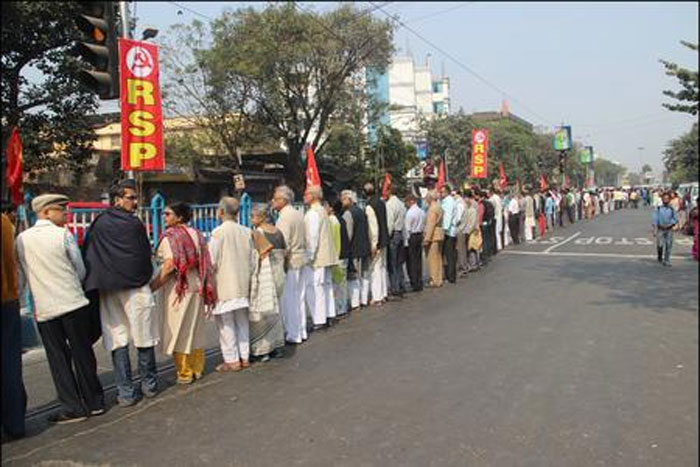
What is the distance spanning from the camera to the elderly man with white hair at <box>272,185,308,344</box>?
22.8 feet

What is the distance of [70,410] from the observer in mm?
4797

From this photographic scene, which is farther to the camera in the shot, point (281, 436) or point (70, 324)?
point (70, 324)

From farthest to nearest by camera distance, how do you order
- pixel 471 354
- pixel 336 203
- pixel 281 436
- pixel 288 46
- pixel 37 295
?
pixel 288 46
pixel 336 203
pixel 471 354
pixel 37 295
pixel 281 436

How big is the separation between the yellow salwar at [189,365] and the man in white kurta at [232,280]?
0.31 m

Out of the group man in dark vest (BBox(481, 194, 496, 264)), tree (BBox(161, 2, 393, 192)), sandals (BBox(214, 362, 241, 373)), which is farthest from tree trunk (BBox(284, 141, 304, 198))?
sandals (BBox(214, 362, 241, 373))

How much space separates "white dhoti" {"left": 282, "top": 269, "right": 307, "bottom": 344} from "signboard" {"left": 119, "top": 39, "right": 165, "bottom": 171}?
2154mm

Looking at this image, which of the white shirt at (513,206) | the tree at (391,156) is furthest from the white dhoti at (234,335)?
the tree at (391,156)

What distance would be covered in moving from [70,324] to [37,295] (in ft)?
1.08

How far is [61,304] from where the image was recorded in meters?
4.67

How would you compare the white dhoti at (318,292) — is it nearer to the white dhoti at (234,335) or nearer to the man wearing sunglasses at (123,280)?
the white dhoti at (234,335)

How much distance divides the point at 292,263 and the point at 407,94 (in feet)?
163

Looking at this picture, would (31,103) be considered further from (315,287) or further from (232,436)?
(232,436)

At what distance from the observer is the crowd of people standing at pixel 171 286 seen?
15.3 ft

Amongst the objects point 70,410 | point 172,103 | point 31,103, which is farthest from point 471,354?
point 172,103
